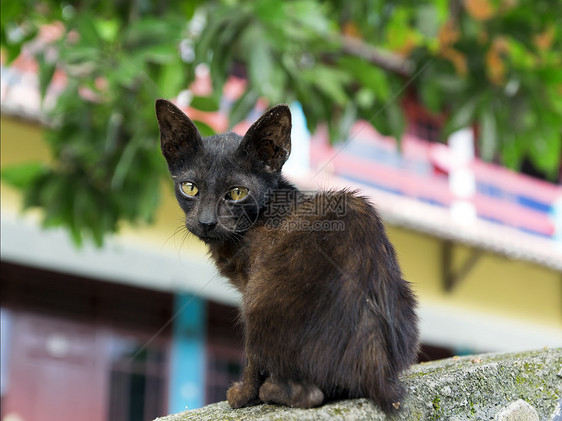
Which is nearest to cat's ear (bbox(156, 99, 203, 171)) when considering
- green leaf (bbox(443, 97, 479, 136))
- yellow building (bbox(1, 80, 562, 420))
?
green leaf (bbox(443, 97, 479, 136))

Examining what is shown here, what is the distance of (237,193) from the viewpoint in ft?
7.60

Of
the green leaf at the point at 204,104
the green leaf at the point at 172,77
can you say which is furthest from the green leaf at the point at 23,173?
the green leaf at the point at 204,104

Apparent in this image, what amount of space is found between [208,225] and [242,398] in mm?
563

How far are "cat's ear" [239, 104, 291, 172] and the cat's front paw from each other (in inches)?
28.2

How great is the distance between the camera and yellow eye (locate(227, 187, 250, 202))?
7.59 ft

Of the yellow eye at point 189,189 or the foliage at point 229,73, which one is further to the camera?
the foliage at point 229,73

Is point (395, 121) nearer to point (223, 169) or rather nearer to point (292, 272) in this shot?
point (223, 169)

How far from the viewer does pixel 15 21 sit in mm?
4617

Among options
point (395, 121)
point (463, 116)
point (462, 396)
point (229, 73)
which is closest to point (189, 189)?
point (462, 396)

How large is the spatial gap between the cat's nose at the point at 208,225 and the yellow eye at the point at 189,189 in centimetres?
13

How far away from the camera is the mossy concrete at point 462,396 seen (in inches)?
83.9

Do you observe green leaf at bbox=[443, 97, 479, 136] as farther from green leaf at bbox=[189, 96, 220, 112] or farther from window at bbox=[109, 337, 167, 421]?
window at bbox=[109, 337, 167, 421]

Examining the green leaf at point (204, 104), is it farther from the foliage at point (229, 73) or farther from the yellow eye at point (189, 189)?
the yellow eye at point (189, 189)

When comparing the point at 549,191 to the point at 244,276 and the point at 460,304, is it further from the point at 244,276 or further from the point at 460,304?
the point at 244,276
